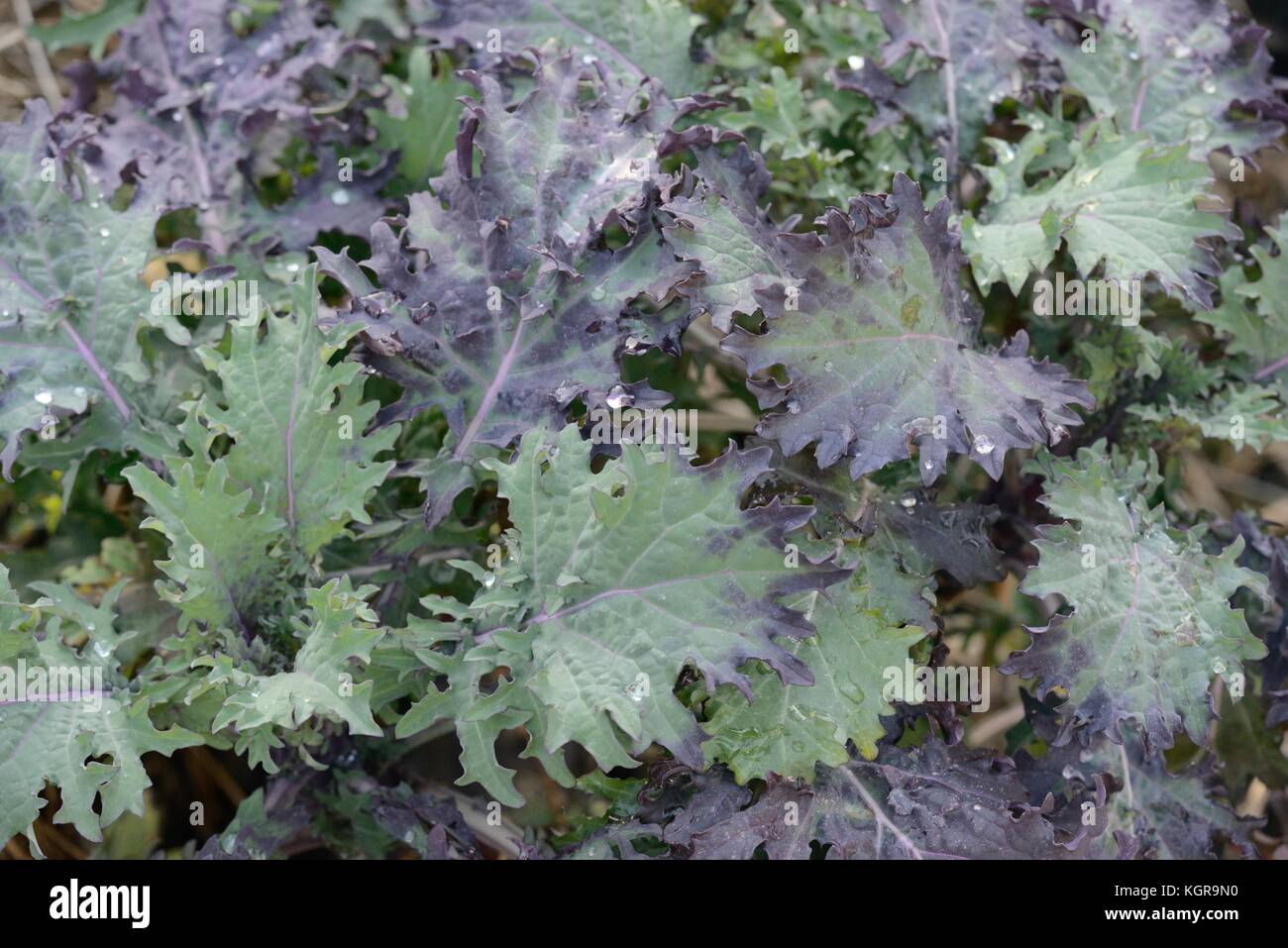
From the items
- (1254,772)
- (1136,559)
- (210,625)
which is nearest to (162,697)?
(210,625)

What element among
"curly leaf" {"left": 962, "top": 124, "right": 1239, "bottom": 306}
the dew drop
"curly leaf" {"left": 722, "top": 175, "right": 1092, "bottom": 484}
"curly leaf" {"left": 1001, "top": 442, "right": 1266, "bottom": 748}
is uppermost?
"curly leaf" {"left": 962, "top": 124, "right": 1239, "bottom": 306}

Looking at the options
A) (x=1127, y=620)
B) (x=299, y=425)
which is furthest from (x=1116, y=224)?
(x=299, y=425)

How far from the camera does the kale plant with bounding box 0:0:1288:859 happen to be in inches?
62.2

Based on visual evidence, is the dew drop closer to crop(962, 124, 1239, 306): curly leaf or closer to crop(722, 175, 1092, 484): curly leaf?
crop(722, 175, 1092, 484): curly leaf

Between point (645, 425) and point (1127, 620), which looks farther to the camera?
point (645, 425)

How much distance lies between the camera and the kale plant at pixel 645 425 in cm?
158

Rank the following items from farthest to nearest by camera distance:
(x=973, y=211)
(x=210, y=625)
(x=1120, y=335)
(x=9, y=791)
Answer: (x=973, y=211)
(x=1120, y=335)
(x=210, y=625)
(x=9, y=791)

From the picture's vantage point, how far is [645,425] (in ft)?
5.86

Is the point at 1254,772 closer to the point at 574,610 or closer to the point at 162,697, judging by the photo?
the point at 574,610

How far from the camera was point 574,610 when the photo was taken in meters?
1.58

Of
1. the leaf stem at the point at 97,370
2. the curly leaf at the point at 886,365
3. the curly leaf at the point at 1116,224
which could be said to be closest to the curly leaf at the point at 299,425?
the leaf stem at the point at 97,370

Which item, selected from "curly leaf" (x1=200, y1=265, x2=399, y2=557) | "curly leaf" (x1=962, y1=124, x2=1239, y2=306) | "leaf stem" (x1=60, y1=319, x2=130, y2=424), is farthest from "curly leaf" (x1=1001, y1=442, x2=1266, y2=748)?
"leaf stem" (x1=60, y1=319, x2=130, y2=424)

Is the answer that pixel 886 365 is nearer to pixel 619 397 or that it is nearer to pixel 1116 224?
pixel 619 397
